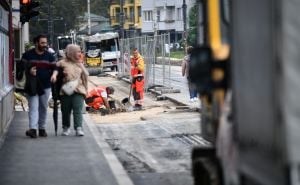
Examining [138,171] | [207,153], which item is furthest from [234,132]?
[138,171]

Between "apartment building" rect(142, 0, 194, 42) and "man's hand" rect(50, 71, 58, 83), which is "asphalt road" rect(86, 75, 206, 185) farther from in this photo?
"apartment building" rect(142, 0, 194, 42)

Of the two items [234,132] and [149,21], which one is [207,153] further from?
[149,21]

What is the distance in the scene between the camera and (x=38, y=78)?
524 inches

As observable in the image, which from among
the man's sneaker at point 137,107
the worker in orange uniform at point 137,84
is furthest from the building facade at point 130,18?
the man's sneaker at point 137,107

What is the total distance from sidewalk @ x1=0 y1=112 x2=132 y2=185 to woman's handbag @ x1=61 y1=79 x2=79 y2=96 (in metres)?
0.83

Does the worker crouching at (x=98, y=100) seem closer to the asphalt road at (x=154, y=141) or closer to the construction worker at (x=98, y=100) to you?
the construction worker at (x=98, y=100)

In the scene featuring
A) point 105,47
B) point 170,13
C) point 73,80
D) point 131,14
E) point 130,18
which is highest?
point 131,14

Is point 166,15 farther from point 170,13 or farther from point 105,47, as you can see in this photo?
point 105,47

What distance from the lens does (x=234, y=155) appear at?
4387mm

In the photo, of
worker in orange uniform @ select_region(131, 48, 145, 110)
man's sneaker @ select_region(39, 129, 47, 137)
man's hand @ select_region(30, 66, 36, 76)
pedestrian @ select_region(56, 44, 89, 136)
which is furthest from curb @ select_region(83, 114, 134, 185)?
worker in orange uniform @ select_region(131, 48, 145, 110)

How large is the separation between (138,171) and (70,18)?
84.2 m

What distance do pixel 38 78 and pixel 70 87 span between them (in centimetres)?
60

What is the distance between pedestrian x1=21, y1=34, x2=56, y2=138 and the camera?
1322 centimetres

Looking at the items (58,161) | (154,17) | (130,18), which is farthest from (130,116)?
(130,18)
